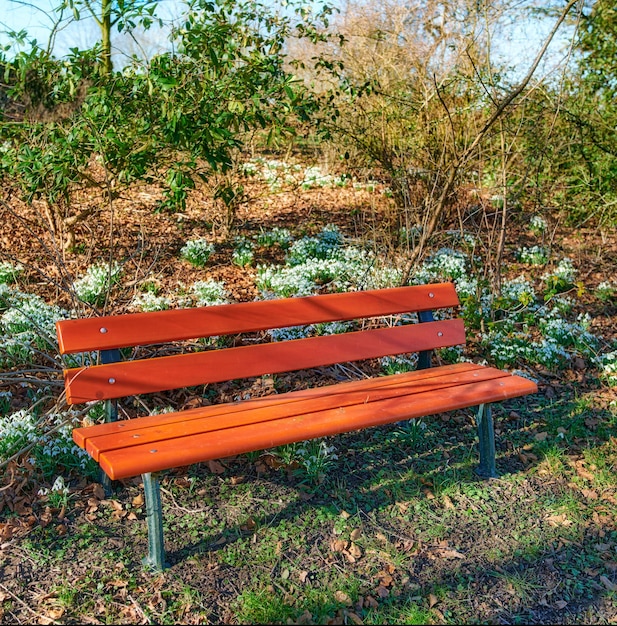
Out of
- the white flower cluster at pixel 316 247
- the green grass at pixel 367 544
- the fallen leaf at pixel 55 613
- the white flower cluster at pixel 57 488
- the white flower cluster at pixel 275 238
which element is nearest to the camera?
the fallen leaf at pixel 55 613

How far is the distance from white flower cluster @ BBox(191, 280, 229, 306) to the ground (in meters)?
0.95

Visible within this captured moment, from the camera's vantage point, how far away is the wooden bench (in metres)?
2.98

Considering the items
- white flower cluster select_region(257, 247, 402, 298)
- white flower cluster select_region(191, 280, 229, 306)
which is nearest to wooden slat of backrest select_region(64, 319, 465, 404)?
white flower cluster select_region(257, 247, 402, 298)

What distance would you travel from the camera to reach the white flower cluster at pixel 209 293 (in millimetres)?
5453

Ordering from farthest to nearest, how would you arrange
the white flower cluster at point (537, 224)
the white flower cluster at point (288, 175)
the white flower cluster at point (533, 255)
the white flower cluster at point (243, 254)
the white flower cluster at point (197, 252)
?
the white flower cluster at point (288, 175) → the white flower cluster at point (537, 224) → the white flower cluster at point (533, 255) → the white flower cluster at point (243, 254) → the white flower cluster at point (197, 252)

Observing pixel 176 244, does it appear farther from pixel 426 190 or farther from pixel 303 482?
pixel 303 482

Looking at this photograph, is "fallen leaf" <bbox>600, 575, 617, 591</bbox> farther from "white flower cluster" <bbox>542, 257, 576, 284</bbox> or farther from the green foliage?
"white flower cluster" <bbox>542, 257, 576, 284</bbox>

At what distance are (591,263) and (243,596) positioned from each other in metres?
5.54

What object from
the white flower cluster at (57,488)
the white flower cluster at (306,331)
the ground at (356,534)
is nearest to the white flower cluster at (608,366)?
the ground at (356,534)

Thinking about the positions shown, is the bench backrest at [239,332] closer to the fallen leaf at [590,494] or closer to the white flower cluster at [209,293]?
the fallen leaf at [590,494]

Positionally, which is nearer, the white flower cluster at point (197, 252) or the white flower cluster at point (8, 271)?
the white flower cluster at point (8, 271)

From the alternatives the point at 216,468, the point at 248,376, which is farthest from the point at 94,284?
the point at 248,376

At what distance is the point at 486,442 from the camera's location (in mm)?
3889

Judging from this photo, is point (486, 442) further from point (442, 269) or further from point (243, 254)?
point (243, 254)
